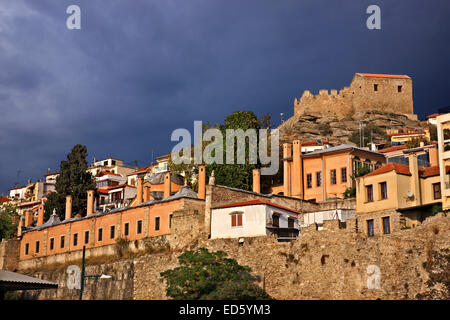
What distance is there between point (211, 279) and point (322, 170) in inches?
1004

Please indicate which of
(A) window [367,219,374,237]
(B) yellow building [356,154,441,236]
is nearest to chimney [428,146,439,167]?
(B) yellow building [356,154,441,236]

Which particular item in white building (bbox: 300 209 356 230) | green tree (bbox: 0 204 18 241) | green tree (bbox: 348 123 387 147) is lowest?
white building (bbox: 300 209 356 230)

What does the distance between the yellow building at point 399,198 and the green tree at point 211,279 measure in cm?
953

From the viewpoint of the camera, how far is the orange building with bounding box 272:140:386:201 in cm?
6131

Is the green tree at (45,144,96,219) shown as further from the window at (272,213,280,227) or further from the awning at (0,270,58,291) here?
the awning at (0,270,58,291)

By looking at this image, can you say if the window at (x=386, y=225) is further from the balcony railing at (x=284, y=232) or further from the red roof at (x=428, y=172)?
the balcony railing at (x=284, y=232)

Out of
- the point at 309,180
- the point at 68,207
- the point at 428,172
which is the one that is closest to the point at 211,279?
the point at 428,172

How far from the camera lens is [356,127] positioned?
101 metres

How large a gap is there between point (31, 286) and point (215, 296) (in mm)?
14898

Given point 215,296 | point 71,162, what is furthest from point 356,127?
point 215,296

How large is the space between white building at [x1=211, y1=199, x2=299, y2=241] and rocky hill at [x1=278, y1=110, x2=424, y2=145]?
48.0m

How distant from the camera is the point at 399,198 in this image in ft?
144

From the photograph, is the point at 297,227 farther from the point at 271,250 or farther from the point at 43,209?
the point at 43,209

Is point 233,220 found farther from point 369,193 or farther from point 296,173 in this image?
point 296,173
